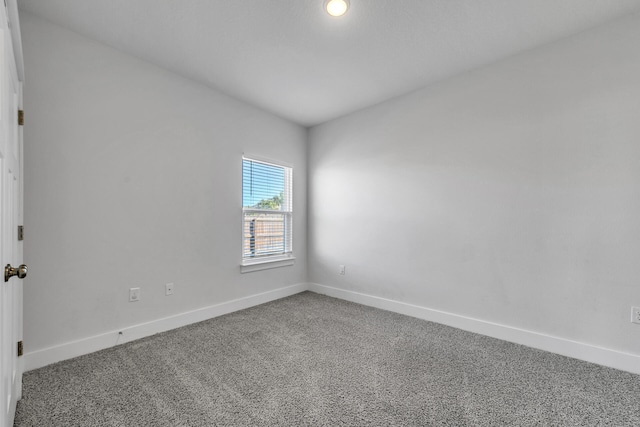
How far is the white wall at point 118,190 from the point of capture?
2049mm

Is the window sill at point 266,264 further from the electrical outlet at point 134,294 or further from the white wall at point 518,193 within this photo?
the electrical outlet at point 134,294

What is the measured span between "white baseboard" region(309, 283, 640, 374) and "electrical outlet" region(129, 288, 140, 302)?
2405mm

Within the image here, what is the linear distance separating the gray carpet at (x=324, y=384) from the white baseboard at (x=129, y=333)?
0.09m

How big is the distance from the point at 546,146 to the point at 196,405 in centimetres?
317

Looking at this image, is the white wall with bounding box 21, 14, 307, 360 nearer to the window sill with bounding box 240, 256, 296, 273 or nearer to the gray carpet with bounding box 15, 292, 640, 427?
the window sill with bounding box 240, 256, 296, 273

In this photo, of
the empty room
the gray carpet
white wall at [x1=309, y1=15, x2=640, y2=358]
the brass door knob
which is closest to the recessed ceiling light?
the empty room

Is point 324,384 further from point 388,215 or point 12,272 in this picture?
point 388,215

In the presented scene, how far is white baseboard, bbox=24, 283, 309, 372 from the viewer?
79.7 inches

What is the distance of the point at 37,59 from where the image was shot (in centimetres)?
204

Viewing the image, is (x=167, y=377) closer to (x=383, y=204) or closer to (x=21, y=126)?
(x=21, y=126)

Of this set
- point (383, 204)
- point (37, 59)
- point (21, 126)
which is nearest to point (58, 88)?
point (37, 59)

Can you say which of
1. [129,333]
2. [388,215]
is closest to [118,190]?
[129,333]

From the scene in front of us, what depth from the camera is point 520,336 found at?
2.45 metres

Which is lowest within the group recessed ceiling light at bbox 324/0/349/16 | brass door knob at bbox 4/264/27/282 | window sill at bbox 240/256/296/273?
window sill at bbox 240/256/296/273
